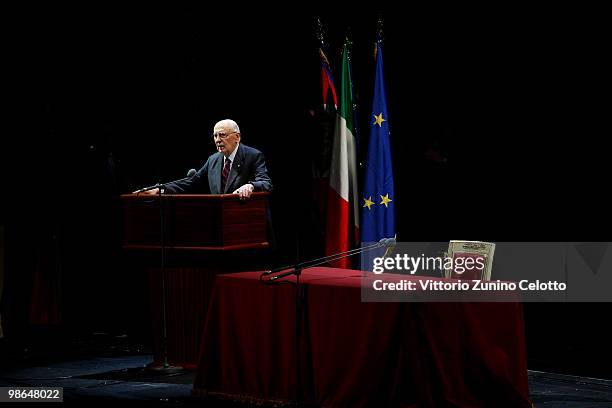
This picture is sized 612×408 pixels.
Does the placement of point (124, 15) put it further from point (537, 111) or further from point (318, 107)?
point (537, 111)

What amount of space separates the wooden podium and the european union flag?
1.01 meters

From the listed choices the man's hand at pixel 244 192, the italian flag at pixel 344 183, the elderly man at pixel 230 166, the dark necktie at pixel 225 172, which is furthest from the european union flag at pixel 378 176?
the man's hand at pixel 244 192

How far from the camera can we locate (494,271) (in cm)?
712

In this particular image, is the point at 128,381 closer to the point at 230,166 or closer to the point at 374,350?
the point at 230,166

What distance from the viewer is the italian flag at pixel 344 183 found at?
7633mm

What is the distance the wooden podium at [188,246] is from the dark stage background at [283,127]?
1.21 ft

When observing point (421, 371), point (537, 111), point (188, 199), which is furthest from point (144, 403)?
point (537, 111)

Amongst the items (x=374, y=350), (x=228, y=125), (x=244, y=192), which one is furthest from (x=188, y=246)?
(x=374, y=350)

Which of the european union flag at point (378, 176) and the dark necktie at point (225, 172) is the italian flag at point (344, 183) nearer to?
the european union flag at point (378, 176)

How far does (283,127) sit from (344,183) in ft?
2.08

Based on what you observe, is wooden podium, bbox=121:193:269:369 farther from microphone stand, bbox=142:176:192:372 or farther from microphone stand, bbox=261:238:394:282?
microphone stand, bbox=261:238:394:282

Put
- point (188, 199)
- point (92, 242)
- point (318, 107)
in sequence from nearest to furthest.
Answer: point (188, 199), point (318, 107), point (92, 242)

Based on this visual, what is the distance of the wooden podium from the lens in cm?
621

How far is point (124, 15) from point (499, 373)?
450 cm
